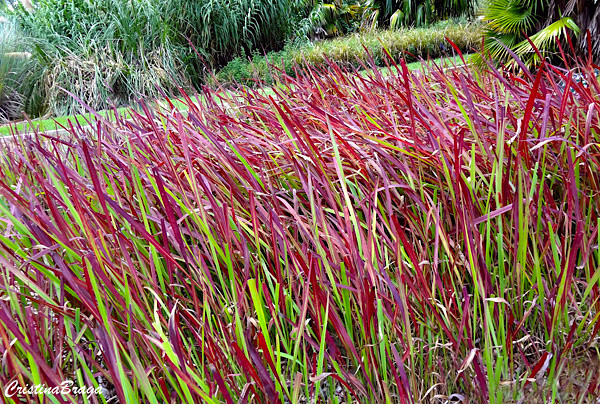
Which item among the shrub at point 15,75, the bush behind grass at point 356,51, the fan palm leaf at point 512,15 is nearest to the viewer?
the fan palm leaf at point 512,15

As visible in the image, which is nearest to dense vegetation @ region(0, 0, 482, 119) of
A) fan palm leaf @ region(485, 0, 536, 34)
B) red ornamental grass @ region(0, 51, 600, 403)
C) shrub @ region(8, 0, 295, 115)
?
shrub @ region(8, 0, 295, 115)

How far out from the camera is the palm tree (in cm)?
624

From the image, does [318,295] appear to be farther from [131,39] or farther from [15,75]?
[15,75]

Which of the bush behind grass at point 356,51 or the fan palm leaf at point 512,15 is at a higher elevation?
the fan palm leaf at point 512,15

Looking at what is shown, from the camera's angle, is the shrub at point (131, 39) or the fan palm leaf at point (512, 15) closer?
the fan palm leaf at point (512, 15)

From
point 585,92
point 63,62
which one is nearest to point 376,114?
point 585,92

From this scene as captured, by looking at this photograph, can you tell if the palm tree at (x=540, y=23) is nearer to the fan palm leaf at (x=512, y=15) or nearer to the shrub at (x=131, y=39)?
the fan palm leaf at (x=512, y=15)

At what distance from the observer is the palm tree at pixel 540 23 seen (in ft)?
20.5

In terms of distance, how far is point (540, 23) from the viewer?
685 cm

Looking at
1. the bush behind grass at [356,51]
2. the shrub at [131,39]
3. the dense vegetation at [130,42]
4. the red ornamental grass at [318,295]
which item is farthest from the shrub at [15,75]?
the red ornamental grass at [318,295]

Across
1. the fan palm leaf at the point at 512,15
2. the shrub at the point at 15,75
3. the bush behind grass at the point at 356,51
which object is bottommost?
the bush behind grass at the point at 356,51

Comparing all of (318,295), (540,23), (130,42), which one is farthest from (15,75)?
(318,295)

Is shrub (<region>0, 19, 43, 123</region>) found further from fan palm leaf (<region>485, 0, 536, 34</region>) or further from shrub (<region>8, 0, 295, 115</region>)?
fan palm leaf (<region>485, 0, 536, 34</region>)

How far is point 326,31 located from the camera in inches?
960
